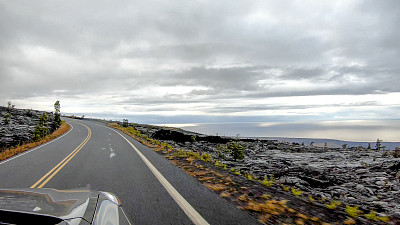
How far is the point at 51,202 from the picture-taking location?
219 cm

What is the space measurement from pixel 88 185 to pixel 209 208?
153 inches

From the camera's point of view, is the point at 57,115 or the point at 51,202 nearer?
the point at 51,202

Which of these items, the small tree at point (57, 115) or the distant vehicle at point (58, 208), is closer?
the distant vehicle at point (58, 208)

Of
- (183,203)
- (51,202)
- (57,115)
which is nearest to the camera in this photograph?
(51,202)

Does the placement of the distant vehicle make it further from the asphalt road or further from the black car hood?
the asphalt road

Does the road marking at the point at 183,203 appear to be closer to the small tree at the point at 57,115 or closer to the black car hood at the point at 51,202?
the black car hood at the point at 51,202

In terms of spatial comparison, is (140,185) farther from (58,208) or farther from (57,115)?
(57,115)

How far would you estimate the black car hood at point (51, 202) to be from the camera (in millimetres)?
1916

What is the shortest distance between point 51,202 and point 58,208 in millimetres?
231

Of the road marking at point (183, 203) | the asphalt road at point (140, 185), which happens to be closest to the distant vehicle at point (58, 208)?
the asphalt road at point (140, 185)

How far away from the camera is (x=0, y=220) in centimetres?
173

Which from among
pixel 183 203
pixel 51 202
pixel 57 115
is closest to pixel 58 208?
pixel 51 202

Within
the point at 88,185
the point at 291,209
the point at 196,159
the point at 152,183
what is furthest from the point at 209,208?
the point at 196,159

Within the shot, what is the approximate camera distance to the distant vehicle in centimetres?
179
